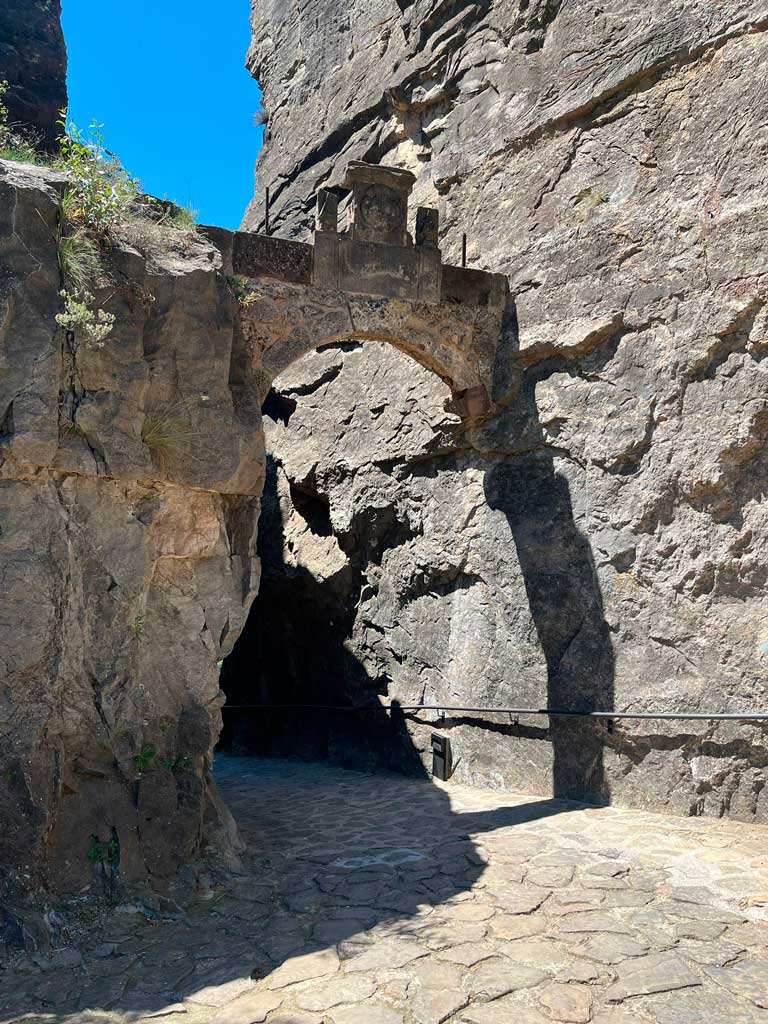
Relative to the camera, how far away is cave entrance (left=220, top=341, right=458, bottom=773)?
9.62m

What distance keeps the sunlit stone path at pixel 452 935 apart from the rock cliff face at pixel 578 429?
42.6 inches

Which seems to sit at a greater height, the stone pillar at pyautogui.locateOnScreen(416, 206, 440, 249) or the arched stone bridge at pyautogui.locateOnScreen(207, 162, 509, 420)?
the stone pillar at pyautogui.locateOnScreen(416, 206, 440, 249)

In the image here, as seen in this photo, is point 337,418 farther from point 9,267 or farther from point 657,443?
point 9,267

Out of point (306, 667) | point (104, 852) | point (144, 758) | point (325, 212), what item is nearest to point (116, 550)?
point (144, 758)

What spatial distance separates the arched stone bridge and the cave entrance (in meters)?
0.82

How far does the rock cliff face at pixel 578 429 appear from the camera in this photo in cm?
666

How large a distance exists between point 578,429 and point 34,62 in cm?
891

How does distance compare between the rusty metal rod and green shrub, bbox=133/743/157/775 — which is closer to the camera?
green shrub, bbox=133/743/157/775

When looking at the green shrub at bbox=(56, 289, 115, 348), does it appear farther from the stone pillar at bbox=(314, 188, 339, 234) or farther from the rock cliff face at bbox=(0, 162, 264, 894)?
the stone pillar at bbox=(314, 188, 339, 234)

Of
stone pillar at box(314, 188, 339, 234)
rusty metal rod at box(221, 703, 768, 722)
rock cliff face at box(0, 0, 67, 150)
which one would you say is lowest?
rusty metal rod at box(221, 703, 768, 722)

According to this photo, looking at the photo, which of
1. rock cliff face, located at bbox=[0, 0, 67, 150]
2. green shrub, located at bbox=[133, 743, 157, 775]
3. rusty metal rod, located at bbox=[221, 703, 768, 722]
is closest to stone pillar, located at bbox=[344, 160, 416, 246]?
rusty metal rod, located at bbox=[221, 703, 768, 722]

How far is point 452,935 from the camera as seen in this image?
4723 millimetres

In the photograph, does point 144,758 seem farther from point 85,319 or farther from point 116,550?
point 85,319

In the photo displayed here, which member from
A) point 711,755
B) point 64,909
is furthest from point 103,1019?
point 711,755
